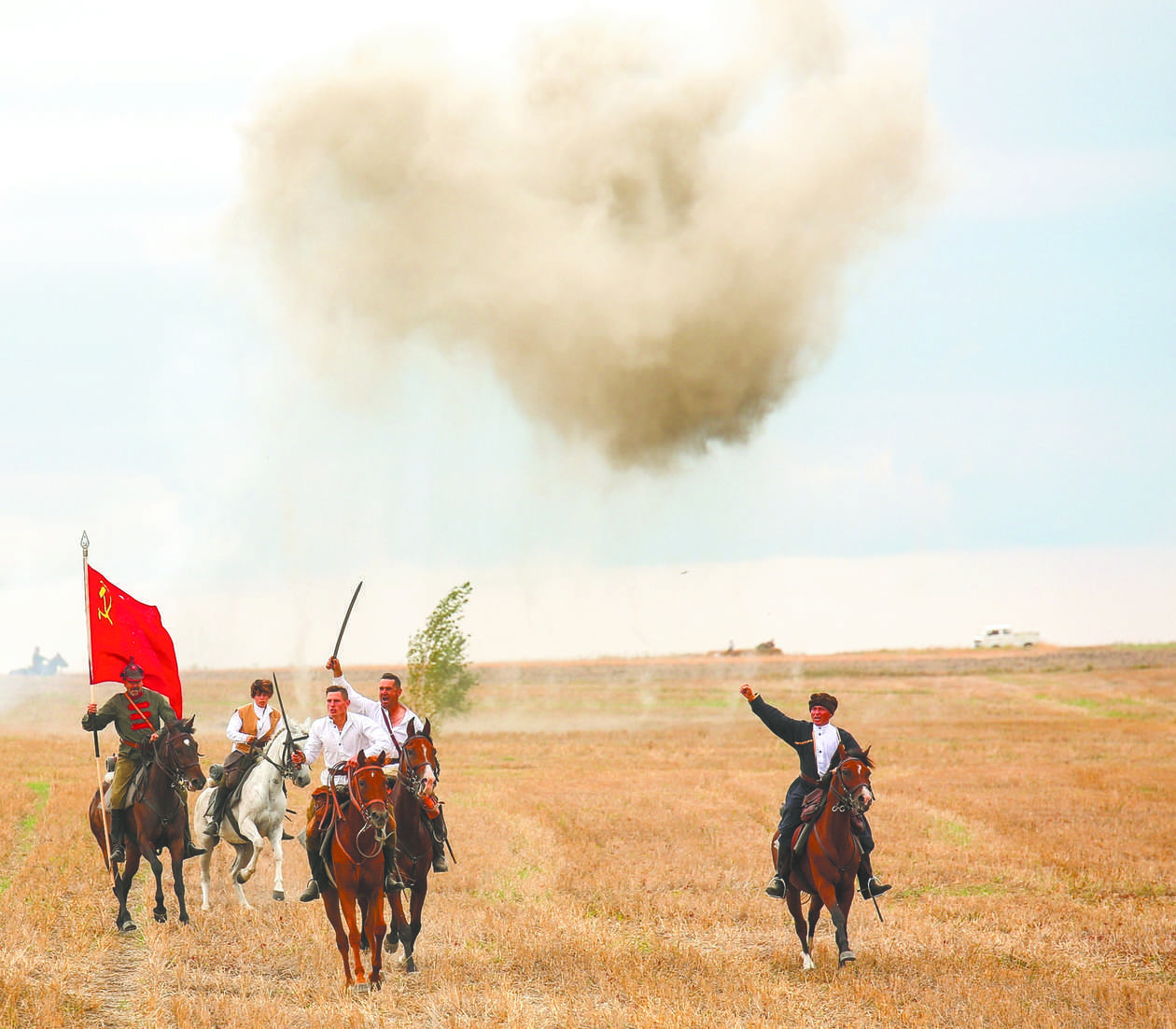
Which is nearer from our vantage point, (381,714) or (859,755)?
(859,755)

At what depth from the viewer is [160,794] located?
15703 mm

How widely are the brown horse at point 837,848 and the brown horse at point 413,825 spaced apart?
12.7 feet

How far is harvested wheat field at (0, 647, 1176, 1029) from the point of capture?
11.1 meters

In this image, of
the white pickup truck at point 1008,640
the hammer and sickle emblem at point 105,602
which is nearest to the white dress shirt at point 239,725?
the hammer and sickle emblem at point 105,602

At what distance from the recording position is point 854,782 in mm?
12750

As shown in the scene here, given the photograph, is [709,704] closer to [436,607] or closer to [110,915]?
[436,607]

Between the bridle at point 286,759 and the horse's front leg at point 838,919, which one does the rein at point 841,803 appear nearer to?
the horse's front leg at point 838,919

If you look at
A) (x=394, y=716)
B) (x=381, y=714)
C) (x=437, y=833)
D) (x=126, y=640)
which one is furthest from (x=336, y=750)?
(x=126, y=640)

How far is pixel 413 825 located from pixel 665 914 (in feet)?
13.6

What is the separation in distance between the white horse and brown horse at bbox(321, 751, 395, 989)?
480cm

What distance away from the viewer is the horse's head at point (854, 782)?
12711 millimetres

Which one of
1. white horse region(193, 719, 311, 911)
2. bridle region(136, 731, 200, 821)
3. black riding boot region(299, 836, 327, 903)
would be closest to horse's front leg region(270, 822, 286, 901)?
Answer: white horse region(193, 719, 311, 911)

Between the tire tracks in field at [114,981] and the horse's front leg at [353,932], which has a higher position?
the horse's front leg at [353,932]

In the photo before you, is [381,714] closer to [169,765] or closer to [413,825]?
[413,825]
